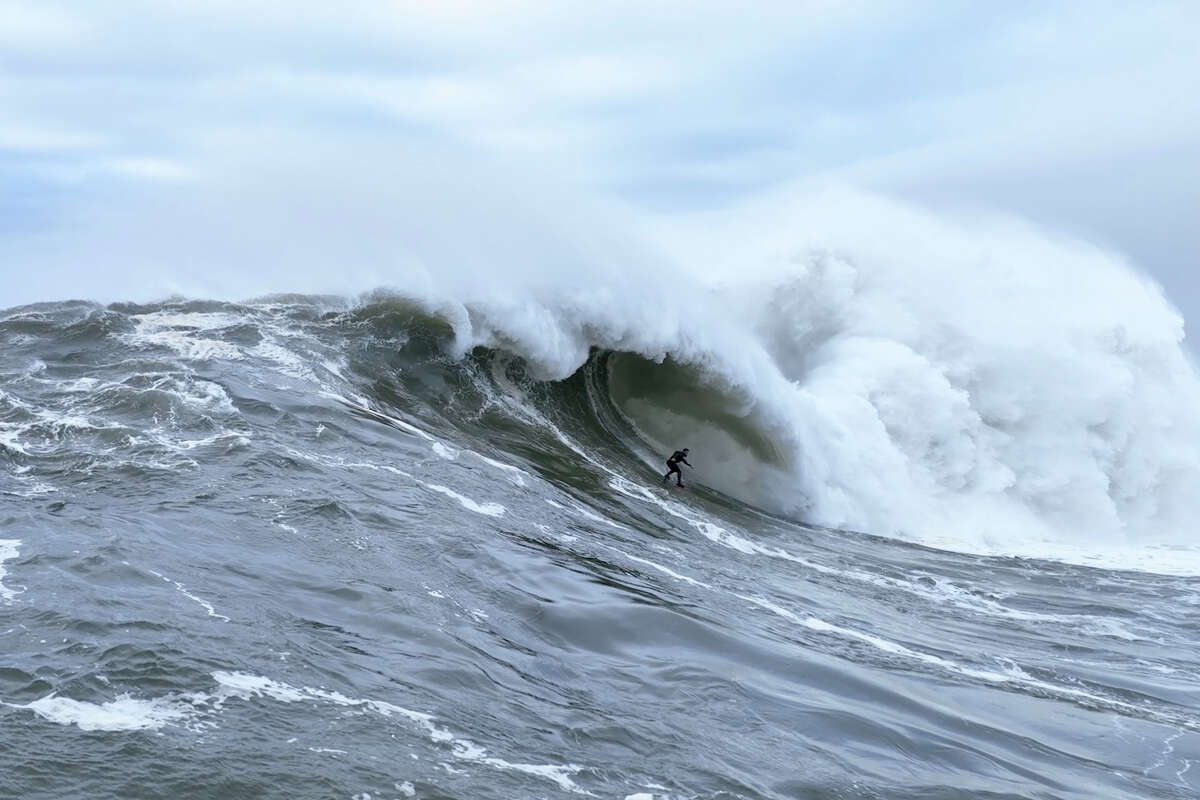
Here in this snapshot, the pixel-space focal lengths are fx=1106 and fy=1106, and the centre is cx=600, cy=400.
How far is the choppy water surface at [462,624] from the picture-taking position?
584 cm

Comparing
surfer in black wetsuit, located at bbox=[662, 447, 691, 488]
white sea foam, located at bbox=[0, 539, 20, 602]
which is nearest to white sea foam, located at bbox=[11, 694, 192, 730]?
white sea foam, located at bbox=[0, 539, 20, 602]

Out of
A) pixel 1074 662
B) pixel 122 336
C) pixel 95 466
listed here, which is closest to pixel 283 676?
pixel 95 466

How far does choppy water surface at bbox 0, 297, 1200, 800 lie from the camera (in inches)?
230

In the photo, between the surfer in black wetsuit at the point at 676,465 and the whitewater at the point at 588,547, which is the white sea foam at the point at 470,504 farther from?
the surfer in black wetsuit at the point at 676,465

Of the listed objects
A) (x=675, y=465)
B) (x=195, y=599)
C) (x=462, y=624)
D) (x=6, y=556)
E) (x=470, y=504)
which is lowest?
(x=6, y=556)

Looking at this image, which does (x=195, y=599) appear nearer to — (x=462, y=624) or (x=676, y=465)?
(x=462, y=624)

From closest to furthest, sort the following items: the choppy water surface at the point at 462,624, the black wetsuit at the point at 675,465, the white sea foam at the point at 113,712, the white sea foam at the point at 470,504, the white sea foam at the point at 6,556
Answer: the white sea foam at the point at 113,712, the choppy water surface at the point at 462,624, the white sea foam at the point at 6,556, the white sea foam at the point at 470,504, the black wetsuit at the point at 675,465

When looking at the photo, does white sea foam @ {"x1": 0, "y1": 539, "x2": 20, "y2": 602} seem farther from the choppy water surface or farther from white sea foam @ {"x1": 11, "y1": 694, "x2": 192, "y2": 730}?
white sea foam @ {"x1": 11, "y1": 694, "x2": 192, "y2": 730}

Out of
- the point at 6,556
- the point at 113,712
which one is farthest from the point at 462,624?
the point at 6,556

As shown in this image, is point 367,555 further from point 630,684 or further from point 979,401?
point 979,401

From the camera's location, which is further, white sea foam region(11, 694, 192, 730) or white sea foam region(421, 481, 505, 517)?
white sea foam region(421, 481, 505, 517)

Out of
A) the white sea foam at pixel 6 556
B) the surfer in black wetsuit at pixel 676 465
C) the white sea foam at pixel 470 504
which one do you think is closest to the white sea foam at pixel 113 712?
the white sea foam at pixel 6 556

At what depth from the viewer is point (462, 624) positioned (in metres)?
8.09

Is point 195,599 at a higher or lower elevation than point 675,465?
lower
